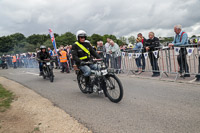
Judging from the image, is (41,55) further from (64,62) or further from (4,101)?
(4,101)

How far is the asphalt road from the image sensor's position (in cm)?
319

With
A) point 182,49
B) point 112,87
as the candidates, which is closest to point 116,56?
point 182,49

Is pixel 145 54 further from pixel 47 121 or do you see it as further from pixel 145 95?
pixel 47 121

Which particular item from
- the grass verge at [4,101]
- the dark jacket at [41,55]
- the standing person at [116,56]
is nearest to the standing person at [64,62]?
the dark jacket at [41,55]

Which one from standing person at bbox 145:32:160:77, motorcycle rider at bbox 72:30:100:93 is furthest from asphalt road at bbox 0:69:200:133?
standing person at bbox 145:32:160:77

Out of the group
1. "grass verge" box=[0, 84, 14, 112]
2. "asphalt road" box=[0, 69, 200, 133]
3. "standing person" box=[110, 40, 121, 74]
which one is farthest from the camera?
"standing person" box=[110, 40, 121, 74]

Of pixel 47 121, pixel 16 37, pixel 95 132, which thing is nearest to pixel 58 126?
pixel 47 121

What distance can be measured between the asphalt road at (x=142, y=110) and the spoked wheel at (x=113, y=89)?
16cm

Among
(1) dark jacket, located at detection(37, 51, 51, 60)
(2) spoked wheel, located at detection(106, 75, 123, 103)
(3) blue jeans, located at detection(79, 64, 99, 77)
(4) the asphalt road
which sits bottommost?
(4) the asphalt road

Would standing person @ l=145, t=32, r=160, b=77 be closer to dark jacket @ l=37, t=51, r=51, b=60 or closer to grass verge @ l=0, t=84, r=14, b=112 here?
dark jacket @ l=37, t=51, r=51, b=60

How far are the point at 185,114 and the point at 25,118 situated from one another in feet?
11.8

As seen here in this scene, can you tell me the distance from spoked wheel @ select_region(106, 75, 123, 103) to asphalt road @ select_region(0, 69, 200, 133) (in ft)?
0.53

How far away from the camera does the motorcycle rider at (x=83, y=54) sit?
206 inches

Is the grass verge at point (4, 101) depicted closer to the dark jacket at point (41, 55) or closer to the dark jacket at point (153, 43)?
the dark jacket at point (41, 55)
